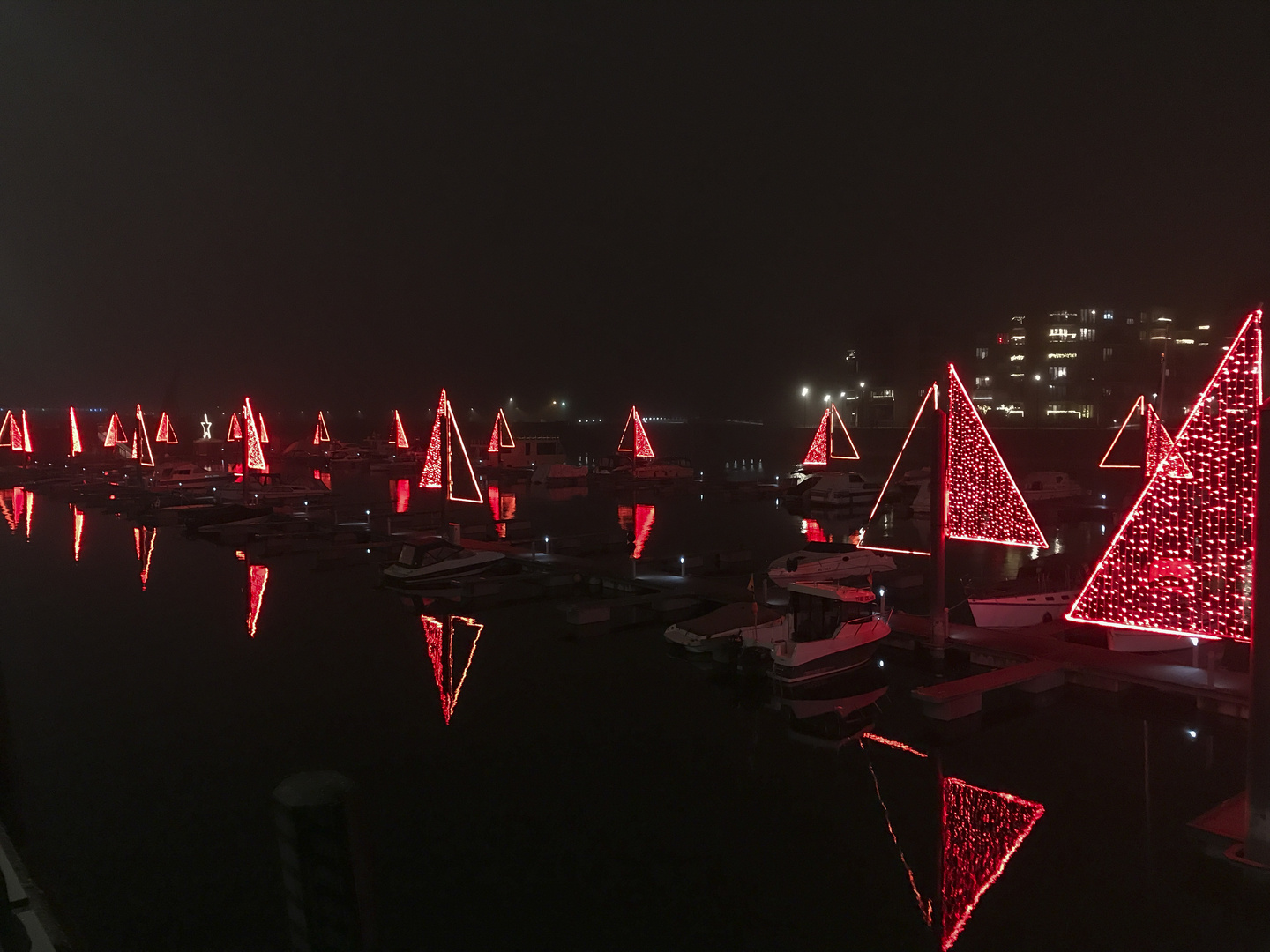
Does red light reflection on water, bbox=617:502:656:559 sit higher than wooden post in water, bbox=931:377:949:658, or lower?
lower

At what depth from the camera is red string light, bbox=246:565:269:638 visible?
89.7 feet

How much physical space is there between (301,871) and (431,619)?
2396cm

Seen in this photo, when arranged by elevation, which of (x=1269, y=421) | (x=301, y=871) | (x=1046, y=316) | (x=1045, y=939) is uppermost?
(x=1046, y=316)

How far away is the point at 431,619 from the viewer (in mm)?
27438

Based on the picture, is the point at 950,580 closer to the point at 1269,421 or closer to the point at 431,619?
the point at 431,619

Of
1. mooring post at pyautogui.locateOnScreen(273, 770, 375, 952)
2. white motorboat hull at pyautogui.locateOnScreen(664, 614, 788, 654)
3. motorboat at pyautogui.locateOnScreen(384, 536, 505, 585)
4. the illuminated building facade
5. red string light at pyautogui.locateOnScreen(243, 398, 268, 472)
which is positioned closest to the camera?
mooring post at pyautogui.locateOnScreen(273, 770, 375, 952)

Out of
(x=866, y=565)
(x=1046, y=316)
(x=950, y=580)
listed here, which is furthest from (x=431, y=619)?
(x=1046, y=316)

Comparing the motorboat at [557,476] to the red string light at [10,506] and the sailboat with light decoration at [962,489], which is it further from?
the sailboat with light decoration at [962,489]

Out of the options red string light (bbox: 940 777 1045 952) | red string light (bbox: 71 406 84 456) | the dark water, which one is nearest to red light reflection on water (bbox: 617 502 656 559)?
the dark water

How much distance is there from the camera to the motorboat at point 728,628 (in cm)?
2131

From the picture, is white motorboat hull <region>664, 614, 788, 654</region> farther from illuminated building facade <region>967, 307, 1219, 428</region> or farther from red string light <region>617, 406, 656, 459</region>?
illuminated building facade <region>967, 307, 1219, 428</region>

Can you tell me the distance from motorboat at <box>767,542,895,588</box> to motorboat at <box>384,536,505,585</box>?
33.4 feet

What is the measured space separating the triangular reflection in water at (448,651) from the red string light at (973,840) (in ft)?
33.5

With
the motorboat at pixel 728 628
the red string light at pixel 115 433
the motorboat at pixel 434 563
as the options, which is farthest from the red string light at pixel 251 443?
the red string light at pixel 115 433
